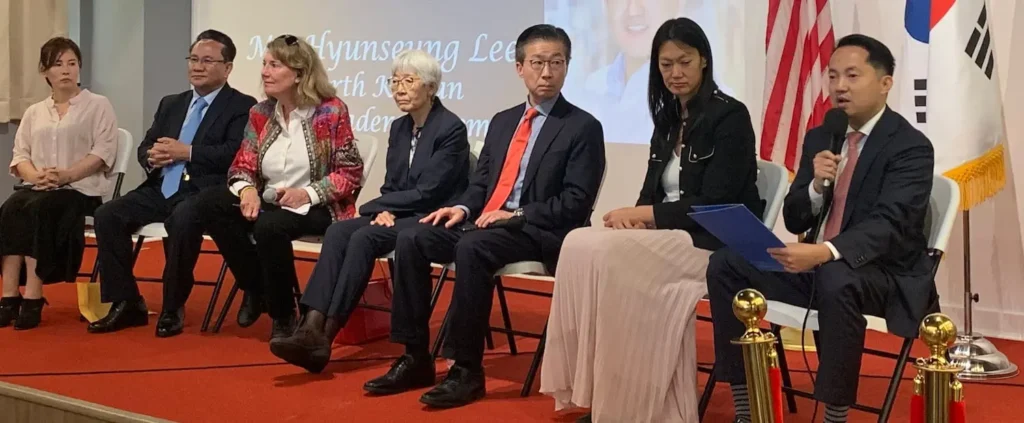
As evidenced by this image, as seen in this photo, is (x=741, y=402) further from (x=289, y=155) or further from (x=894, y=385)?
(x=289, y=155)

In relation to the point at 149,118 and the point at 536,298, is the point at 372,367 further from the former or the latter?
the point at 149,118

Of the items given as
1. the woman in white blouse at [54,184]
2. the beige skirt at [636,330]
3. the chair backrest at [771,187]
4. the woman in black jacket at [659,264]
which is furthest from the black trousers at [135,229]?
the chair backrest at [771,187]

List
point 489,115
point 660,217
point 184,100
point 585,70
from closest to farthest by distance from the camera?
point 660,217
point 184,100
point 585,70
point 489,115

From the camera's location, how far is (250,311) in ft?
14.6

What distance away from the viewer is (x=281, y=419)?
3.10 metres

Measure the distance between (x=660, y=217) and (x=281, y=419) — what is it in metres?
1.22

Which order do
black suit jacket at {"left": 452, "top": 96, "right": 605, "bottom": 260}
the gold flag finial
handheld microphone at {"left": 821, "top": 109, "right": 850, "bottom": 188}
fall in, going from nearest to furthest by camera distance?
the gold flag finial → handheld microphone at {"left": 821, "top": 109, "right": 850, "bottom": 188} → black suit jacket at {"left": 452, "top": 96, "right": 605, "bottom": 260}

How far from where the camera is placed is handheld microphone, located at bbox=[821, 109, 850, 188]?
110 inches

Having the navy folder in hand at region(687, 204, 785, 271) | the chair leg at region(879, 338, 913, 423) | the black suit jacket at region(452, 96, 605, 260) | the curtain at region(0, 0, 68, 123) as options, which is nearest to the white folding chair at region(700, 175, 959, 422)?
the chair leg at region(879, 338, 913, 423)

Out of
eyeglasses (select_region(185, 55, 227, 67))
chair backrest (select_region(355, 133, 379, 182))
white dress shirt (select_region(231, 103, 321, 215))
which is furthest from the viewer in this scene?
eyeglasses (select_region(185, 55, 227, 67))

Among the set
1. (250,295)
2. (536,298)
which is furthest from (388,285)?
(536,298)

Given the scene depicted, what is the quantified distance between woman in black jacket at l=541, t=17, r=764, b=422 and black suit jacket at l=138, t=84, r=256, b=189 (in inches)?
75.1

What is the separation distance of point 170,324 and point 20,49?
3320mm

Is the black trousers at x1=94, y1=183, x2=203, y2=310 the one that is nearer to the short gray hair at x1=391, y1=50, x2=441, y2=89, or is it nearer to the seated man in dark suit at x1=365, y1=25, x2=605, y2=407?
the short gray hair at x1=391, y1=50, x2=441, y2=89
